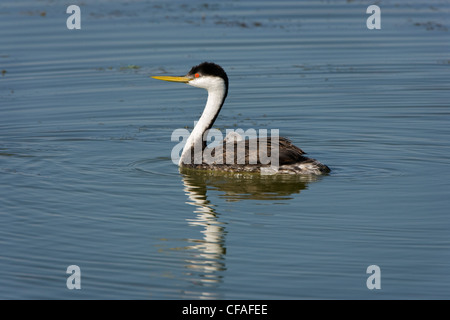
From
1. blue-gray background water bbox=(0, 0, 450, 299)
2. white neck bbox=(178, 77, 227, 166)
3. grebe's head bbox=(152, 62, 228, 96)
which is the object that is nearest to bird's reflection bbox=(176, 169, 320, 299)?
blue-gray background water bbox=(0, 0, 450, 299)

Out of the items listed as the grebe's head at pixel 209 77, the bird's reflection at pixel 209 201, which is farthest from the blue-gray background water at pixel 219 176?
the grebe's head at pixel 209 77

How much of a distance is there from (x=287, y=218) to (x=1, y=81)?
31.1ft

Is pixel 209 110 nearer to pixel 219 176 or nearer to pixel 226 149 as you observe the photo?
pixel 226 149

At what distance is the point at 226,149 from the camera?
1124 centimetres

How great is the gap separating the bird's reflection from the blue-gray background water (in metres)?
0.03

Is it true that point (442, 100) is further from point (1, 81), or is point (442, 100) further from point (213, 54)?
point (1, 81)

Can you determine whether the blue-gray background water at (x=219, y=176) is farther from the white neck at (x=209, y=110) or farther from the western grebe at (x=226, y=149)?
the white neck at (x=209, y=110)

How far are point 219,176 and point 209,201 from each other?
1.18m

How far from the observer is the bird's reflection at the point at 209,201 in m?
7.89

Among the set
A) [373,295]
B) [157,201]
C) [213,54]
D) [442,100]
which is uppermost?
[213,54]

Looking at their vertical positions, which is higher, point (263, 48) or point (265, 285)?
point (263, 48)

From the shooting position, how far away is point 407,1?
78.7 ft

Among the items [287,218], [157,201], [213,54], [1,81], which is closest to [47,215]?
[157,201]

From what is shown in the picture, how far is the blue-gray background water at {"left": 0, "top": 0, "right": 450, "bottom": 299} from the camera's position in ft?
26.0
